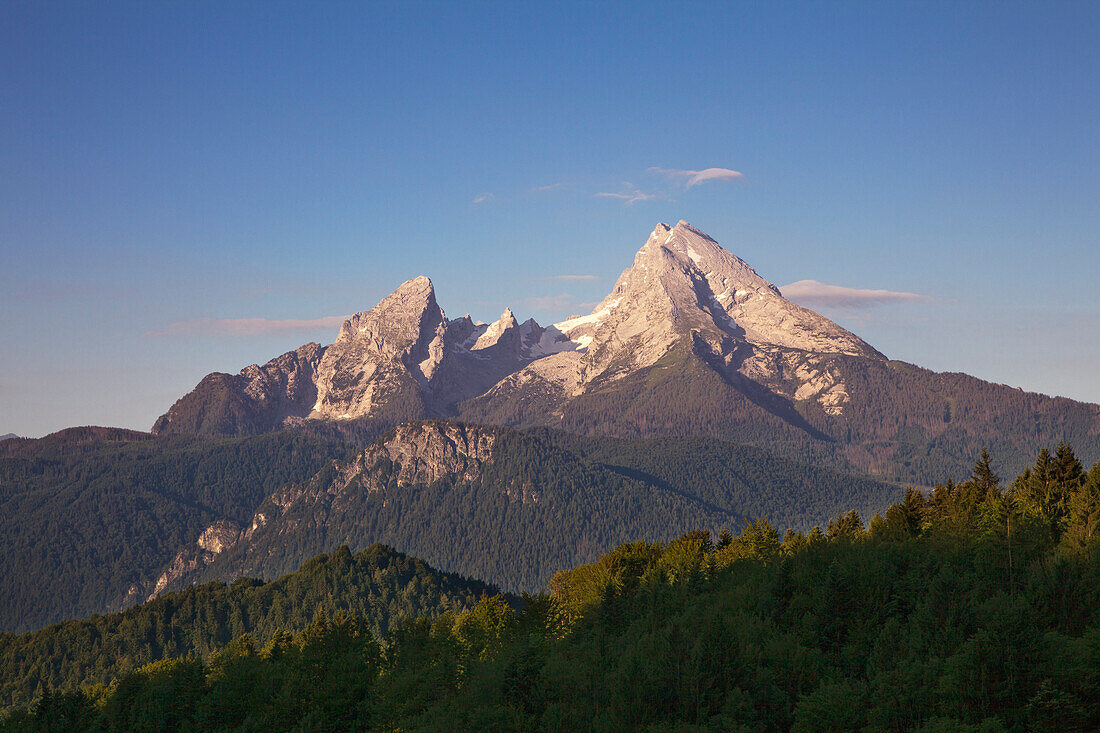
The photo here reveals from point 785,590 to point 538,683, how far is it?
3942cm

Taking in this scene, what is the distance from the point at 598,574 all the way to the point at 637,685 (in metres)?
70.7

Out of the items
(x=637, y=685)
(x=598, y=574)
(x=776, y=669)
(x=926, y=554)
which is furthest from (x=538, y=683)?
(x=598, y=574)

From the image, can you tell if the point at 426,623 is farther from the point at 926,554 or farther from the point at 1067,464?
the point at 1067,464

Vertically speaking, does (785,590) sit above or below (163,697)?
above

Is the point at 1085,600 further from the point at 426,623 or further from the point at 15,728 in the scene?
the point at 15,728

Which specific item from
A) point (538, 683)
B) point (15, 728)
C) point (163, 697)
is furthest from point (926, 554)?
point (15, 728)

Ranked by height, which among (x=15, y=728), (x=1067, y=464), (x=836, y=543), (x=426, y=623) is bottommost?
(x=15, y=728)

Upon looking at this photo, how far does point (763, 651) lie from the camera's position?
122 meters

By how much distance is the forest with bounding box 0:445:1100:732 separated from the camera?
99312 millimetres

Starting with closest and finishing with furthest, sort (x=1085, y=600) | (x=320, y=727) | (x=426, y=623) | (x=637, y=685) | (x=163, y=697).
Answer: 1. (x=1085, y=600)
2. (x=637, y=685)
3. (x=320, y=727)
4. (x=163, y=697)
5. (x=426, y=623)

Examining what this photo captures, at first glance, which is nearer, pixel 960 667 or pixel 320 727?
pixel 960 667

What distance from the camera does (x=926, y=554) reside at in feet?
470

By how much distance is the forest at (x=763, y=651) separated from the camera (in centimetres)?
9931

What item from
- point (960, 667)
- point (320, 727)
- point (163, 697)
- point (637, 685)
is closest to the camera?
point (960, 667)
